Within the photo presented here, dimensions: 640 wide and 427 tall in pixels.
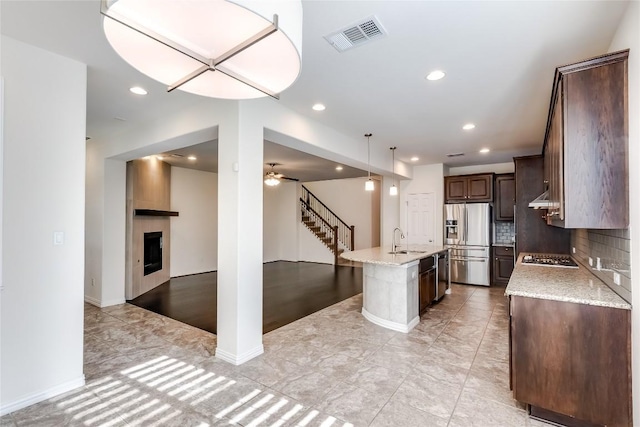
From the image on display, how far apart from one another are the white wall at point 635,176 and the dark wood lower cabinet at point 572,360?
7cm

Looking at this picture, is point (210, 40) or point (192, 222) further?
point (192, 222)

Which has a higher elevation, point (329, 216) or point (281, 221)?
point (329, 216)

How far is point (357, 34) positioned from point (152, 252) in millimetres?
6032

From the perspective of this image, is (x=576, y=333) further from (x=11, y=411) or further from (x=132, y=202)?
(x=132, y=202)

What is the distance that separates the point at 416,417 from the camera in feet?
7.42

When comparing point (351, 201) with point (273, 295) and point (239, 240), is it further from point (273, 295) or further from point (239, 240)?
point (239, 240)

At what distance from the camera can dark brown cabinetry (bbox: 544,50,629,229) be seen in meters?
1.98

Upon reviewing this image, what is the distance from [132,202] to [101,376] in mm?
3449

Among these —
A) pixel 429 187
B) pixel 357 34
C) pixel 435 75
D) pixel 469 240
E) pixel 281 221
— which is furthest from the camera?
pixel 281 221

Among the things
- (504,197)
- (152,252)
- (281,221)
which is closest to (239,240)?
(152,252)

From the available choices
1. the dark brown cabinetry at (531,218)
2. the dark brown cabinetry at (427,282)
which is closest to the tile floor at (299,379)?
the dark brown cabinetry at (427,282)

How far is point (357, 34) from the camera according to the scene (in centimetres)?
227

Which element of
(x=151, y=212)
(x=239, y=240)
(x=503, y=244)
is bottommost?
(x=503, y=244)

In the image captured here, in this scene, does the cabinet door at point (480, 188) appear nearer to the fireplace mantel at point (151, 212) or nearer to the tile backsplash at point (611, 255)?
the tile backsplash at point (611, 255)
